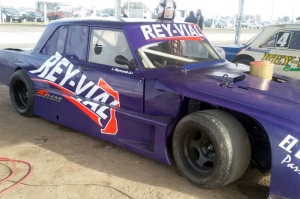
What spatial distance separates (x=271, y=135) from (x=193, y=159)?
920mm

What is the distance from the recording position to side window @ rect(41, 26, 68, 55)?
16.3ft

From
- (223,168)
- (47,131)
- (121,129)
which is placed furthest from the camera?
(47,131)

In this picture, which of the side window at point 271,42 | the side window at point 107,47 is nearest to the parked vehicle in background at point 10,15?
the side window at point 271,42

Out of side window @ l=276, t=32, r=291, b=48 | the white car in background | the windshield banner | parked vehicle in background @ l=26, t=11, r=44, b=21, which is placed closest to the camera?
the windshield banner

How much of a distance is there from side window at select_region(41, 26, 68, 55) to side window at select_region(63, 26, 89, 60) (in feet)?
0.38

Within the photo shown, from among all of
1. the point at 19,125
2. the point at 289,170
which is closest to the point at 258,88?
the point at 289,170

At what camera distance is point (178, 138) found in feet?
11.2

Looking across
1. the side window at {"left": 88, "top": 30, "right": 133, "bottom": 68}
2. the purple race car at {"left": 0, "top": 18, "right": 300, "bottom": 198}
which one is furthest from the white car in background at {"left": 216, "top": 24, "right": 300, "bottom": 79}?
the side window at {"left": 88, "top": 30, "right": 133, "bottom": 68}

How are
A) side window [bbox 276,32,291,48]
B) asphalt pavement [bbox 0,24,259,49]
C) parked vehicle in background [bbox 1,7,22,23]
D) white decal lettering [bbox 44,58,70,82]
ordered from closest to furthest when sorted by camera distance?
white decal lettering [bbox 44,58,70,82]
side window [bbox 276,32,291,48]
asphalt pavement [bbox 0,24,259,49]
parked vehicle in background [bbox 1,7,22,23]

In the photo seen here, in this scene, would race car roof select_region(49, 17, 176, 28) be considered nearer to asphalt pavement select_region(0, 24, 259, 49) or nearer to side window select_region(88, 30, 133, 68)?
side window select_region(88, 30, 133, 68)

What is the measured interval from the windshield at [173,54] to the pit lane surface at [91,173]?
1142mm

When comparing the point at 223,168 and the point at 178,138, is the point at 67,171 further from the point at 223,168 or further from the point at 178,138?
the point at 223,168

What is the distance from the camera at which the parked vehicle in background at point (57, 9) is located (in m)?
36.4

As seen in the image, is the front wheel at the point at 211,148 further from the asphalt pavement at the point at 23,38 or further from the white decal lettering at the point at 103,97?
the asphalt pavement at the point at 23,38
